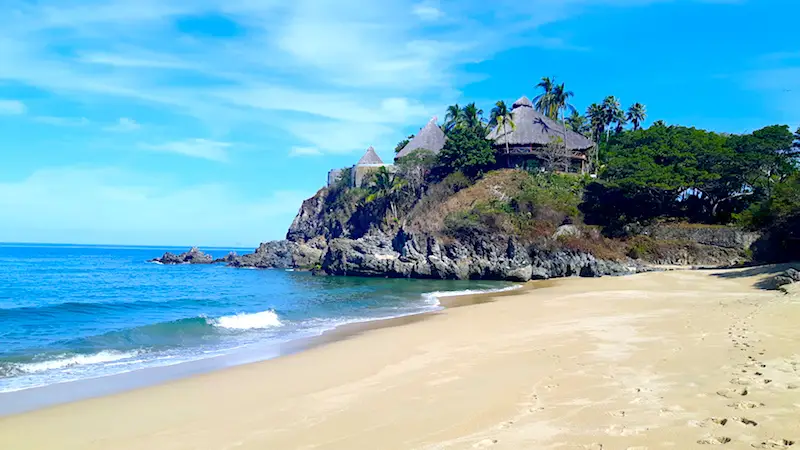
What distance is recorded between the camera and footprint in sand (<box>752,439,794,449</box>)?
427cm

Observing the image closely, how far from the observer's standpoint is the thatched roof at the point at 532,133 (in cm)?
4975

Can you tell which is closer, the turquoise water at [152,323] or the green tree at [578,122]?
the turquoise water at [152,323]

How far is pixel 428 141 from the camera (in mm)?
59594

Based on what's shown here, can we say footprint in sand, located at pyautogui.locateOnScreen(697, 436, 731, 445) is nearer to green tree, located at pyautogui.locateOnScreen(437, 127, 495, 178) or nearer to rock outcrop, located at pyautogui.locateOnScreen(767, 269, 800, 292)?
rock outcrop, located at pyautogui.locateOnScreen(767, 269, 800, 292)

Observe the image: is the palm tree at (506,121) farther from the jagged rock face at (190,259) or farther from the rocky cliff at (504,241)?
the jagged rock face at (190,259)

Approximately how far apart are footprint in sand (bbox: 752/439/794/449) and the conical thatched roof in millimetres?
59562

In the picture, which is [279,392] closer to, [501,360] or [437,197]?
[501,360]

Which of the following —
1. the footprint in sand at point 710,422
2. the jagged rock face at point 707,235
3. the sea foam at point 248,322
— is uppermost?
the jagged rock face at point 707,235

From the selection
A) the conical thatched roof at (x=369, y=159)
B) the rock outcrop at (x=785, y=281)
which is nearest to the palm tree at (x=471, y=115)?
the conical thatched roof at (x=369, y=159)

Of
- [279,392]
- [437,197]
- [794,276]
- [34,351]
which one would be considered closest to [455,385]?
[279,392]

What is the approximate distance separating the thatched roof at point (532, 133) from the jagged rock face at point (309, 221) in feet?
93.2

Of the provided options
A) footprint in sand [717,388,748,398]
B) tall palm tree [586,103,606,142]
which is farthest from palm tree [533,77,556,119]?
footprint in sand [717,388,748,398]

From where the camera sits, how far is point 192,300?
2605 cm

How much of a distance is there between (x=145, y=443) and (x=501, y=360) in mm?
6034
